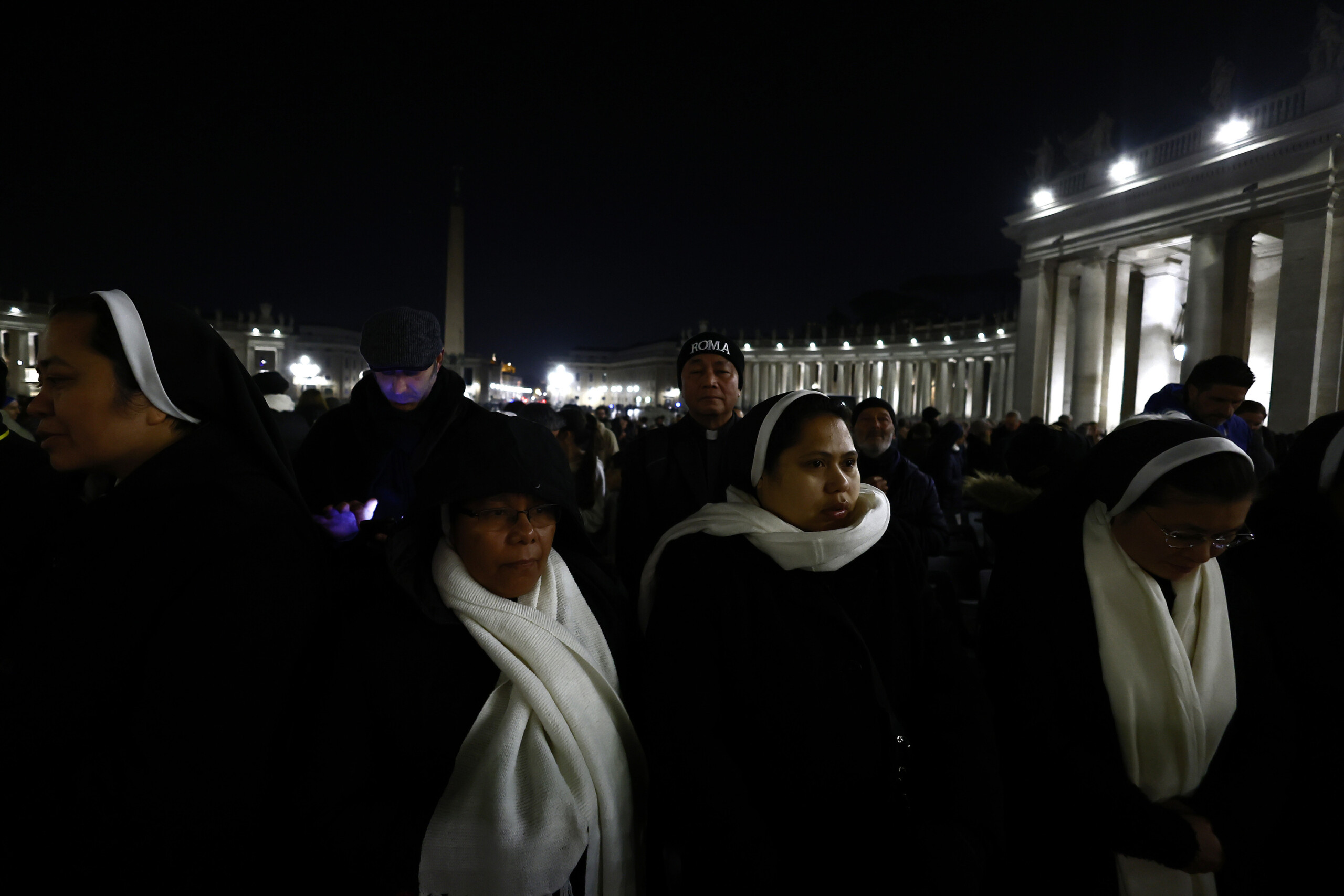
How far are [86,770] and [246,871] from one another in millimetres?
448

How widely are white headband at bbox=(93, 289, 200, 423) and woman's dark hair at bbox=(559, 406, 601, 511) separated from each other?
A: 3.09 m

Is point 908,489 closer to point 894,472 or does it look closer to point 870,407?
point 894,472

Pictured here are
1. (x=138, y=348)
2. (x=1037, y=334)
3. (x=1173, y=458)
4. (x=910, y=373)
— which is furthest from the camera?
(x=910, y=373)

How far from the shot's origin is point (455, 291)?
88.2 ft

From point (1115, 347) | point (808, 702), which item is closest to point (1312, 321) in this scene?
point (1115, 347)

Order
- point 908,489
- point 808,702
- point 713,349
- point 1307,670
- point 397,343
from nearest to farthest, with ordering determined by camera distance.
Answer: point 808,702 < point 1307,670 < point 397,343 < point 713,349 < point 908,489

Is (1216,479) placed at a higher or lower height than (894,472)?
higher

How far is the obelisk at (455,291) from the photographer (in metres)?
25.9

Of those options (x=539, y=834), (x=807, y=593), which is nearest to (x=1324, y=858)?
(x=807, y=593)

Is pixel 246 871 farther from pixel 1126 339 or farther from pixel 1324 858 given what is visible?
pixel 1126 339

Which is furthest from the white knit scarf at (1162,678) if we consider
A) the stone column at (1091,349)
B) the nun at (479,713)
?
the stone column at (1091,349)

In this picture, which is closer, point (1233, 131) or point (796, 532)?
point (796, 532)

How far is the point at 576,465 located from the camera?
19.6 feet

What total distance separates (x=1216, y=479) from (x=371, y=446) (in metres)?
3.26
